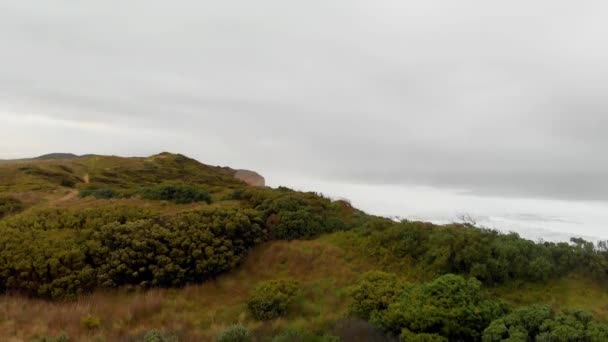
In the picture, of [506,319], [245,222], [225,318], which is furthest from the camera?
[245,222]

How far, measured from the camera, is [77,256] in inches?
413

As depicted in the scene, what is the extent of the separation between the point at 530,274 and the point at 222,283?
717cm

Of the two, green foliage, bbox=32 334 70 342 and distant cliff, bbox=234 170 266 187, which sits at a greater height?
distant cliff, bbox=234 170 266 187

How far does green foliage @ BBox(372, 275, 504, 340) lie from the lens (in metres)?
7.61

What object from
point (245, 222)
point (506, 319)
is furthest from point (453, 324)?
point (245, 222)

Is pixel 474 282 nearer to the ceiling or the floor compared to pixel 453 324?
nearer to the ceiling

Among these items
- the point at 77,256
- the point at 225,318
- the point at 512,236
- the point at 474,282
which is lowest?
the point at 225,318

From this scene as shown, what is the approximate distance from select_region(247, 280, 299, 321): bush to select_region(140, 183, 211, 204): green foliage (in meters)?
7.20

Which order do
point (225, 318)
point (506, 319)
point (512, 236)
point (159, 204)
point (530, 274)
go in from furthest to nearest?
point (159, 204) < point (512, 236) < point (530, 274) < point (225, 318) < point (506, 319)

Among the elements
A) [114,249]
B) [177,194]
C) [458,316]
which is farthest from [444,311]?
[177,194]

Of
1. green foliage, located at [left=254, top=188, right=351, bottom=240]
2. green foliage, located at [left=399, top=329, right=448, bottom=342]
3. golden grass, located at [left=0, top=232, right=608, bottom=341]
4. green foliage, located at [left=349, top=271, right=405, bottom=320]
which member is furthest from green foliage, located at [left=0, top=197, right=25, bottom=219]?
green foliage, located at [left=399, top=329, right=448, bottom=342]

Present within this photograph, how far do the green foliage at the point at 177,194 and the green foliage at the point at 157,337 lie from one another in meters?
8.26

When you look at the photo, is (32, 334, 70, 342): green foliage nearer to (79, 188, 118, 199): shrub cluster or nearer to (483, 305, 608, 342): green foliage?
(483, 305, 608, 342): green foliage

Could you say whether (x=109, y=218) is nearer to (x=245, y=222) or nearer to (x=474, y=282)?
(x=245, y=222)
